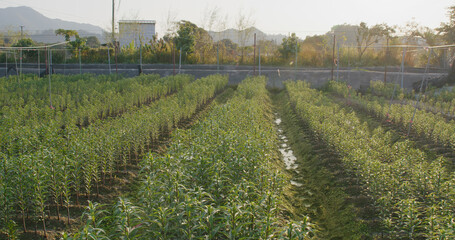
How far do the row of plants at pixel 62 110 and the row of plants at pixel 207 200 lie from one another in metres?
2.69

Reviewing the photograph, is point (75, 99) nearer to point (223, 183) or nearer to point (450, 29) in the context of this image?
point (223, 183)

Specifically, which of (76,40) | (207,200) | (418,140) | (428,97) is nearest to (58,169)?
(207,200)

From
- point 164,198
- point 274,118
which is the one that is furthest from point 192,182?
point 274,118

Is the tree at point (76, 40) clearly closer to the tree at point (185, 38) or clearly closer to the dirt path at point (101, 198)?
the tree at point (185, 38)

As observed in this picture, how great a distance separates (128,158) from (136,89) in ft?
26.7

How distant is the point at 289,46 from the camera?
2842cm

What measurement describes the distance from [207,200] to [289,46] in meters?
25.7

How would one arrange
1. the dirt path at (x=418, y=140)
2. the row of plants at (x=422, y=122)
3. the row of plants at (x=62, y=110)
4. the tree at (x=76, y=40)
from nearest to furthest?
the row of plants at (x=62, y=110)
the dirt path at (x=418, y=140)
the row of plants at (x=422, y=122)
the tree at (x=76, y=40)

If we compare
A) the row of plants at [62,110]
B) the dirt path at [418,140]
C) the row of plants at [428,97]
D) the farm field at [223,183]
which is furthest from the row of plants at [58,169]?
the row of plants at [428,97]

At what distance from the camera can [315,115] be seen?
10.4 m

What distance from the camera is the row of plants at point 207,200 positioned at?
3.30 m

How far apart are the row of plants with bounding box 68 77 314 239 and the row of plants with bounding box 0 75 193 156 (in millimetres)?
2693

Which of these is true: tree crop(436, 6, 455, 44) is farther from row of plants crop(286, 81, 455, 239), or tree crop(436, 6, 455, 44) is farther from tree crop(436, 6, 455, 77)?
row of plants crop(286, 81, 455, 239)

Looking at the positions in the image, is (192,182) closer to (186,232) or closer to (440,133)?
(186,232)
